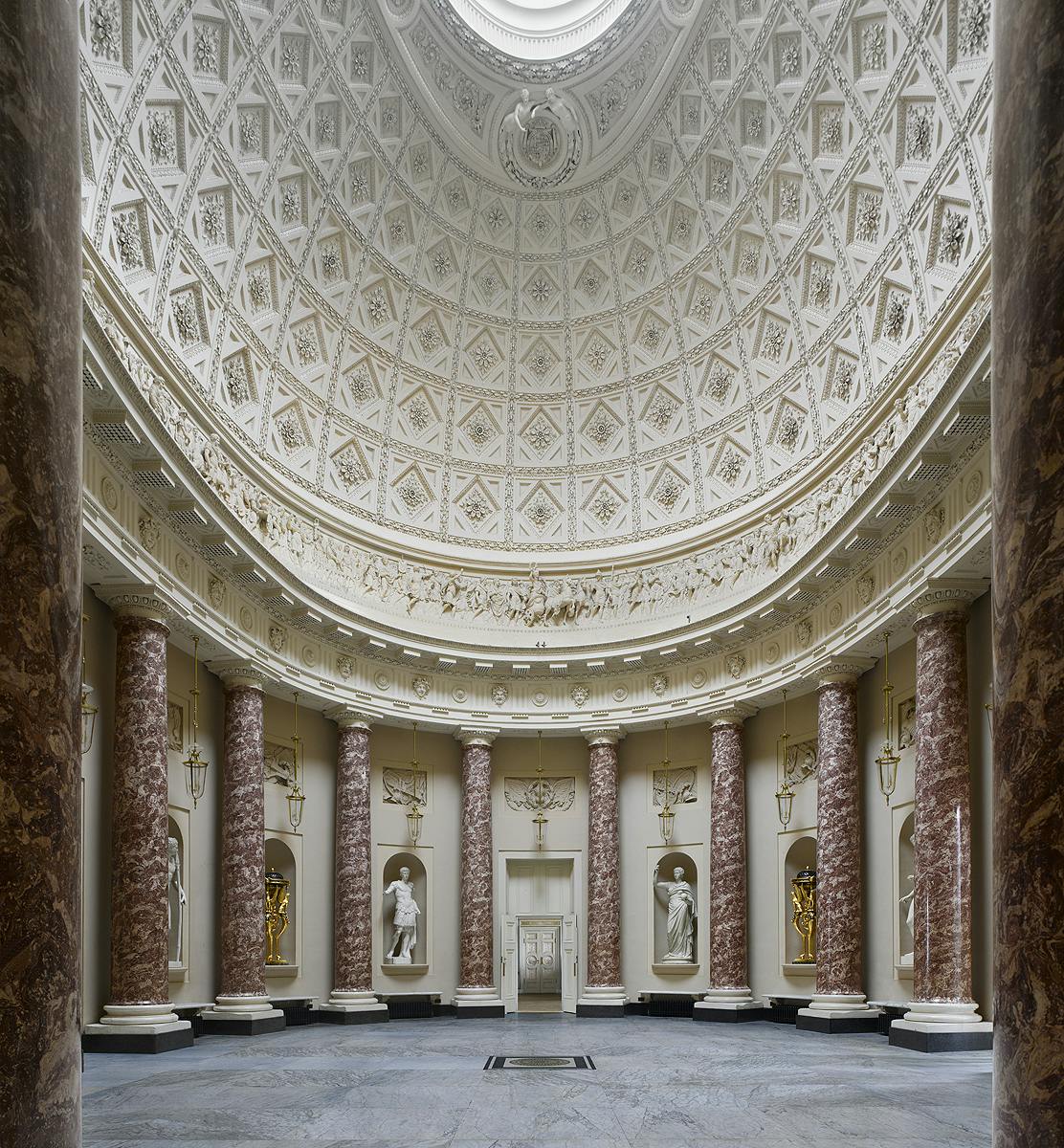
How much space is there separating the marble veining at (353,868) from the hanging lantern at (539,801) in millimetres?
4780

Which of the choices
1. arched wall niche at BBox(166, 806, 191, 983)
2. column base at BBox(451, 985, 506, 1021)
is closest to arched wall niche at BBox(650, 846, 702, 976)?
column base at BBox(451, 985, 506, 1021)

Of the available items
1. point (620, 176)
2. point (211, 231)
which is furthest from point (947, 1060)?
point (620, 176)

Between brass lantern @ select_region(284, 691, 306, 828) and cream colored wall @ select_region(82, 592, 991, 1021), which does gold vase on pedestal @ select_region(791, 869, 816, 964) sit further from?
brass lantern @ select_region(284, 691, 306, 828)

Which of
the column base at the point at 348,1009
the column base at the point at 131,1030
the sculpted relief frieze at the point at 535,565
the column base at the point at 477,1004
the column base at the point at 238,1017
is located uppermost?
the sculpted relief frieze at the point at 535,565

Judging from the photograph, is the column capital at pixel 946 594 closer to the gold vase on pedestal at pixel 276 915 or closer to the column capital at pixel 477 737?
the column capital at pixel 477 737

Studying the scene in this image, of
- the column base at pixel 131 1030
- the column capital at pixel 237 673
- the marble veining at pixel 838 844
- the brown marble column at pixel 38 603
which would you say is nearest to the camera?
the brown marble column at pixel 38 603

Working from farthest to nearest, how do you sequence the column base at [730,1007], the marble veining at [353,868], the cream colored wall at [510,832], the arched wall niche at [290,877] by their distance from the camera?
the marble veining at [353,868]
the arched wall niche at [290,877]
the column base at [730,1007]
the cream colored wall at [510,832]

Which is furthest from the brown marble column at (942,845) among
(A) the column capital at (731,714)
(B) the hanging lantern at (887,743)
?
(A) the column capital at (731,714)

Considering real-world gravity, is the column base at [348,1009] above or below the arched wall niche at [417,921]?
below

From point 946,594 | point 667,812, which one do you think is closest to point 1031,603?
point 946,594

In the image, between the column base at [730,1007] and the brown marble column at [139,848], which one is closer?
the brown marble column at [139,848]

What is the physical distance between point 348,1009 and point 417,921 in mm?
3478

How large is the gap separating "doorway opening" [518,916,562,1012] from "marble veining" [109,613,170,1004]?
1331 centimetres

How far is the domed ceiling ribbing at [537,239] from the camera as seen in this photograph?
18.7 metres
